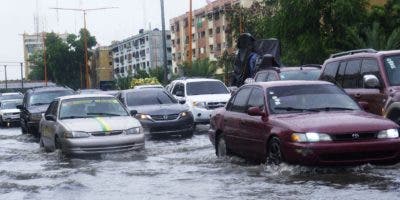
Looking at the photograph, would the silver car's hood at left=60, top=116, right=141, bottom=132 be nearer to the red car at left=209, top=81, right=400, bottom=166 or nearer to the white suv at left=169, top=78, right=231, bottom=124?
the red car at left=209, top=81, right=400, bottom=166

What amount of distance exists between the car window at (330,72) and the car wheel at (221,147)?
257 cm

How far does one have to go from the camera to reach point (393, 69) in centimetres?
1145

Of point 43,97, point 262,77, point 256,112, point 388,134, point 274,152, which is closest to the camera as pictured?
point 388,134

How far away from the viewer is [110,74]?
15538 centimetres

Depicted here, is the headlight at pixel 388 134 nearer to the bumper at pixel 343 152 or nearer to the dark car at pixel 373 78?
the bumper at pixel 343 152

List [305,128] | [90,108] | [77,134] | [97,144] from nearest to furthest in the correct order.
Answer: [305,128]
[97,144]
[77,134]
[90,108]

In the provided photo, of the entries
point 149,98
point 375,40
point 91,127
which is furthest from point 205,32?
point 91,127

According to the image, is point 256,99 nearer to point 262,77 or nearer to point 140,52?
point 262,77

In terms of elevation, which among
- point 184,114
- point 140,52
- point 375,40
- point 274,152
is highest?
point 140,52

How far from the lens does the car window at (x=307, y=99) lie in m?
10.4

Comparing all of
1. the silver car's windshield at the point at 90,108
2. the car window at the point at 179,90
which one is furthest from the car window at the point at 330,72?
the car window at the point at 179,90

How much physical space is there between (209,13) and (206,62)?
37.8 meters

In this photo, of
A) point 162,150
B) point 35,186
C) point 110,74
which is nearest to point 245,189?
point 35,186

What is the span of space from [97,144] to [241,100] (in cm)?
353
